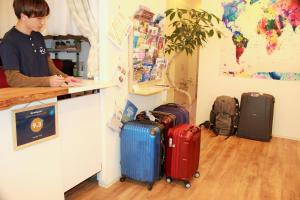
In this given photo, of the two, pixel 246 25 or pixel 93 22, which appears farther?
pixel 246 25

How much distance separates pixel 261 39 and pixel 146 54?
202 centimetres

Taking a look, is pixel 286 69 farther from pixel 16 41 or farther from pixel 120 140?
pixel 16 41

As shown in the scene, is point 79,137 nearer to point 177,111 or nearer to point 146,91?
point 146,91

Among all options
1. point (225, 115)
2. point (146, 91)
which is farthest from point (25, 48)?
point (225, 115)

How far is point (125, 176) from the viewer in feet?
8.64

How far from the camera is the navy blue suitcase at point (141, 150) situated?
7.86 feet

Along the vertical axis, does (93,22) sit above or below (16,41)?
above

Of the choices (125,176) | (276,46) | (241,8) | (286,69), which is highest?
(241,8)

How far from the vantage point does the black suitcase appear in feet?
12.5

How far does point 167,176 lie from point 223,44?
244 centimetres

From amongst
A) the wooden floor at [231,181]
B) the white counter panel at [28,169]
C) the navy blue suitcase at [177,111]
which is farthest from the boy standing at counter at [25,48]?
the navy blue suitcase at [177,111]

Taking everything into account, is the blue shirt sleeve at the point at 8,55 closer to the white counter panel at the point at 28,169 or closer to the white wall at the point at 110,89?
the white counter panel at the point at 28,169

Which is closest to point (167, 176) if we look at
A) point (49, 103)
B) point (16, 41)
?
point (49, 103)

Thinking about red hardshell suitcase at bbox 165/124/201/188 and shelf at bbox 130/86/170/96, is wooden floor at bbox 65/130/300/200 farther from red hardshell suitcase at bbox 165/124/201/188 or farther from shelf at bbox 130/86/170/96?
shelf at bbox 130/86/170/96
